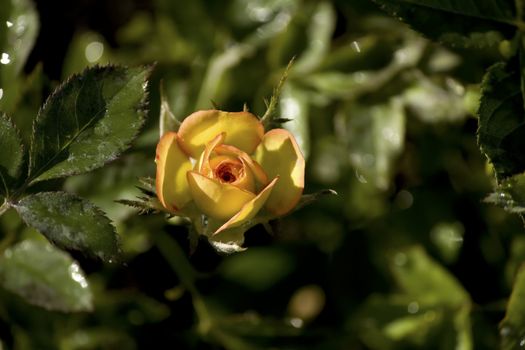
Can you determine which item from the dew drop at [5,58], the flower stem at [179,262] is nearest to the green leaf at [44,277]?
the flower stem at [179,262]

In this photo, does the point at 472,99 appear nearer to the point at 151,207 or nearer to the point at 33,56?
the point at 151,207

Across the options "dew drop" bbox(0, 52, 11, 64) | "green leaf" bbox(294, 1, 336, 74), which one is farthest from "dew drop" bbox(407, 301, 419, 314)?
"dew drop" bbox(0, 52, 11, 64)

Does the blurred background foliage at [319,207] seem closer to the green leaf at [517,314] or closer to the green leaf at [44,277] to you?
the green leaf at [44,277]

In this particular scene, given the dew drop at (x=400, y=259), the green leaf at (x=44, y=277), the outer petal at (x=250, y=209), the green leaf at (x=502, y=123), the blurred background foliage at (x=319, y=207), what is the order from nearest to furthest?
the outer petal at (x=250, y=209) → the green leaf at (x=502, y=123) → the green leaf at (x=44, y=277) → the blurred background foliage at (x=319, y=207) → the dew drop at (x=400, y=259)

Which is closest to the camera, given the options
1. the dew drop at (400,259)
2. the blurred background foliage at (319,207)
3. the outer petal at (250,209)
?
Result: the outer petal at (250,209)

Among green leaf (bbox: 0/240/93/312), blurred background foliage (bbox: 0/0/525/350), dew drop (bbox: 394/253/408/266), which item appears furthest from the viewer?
dew drop (bbox: 394/253/408/266)

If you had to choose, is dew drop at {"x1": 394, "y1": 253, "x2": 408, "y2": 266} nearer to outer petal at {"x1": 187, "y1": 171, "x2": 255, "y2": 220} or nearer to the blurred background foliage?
the blurred background foliage
